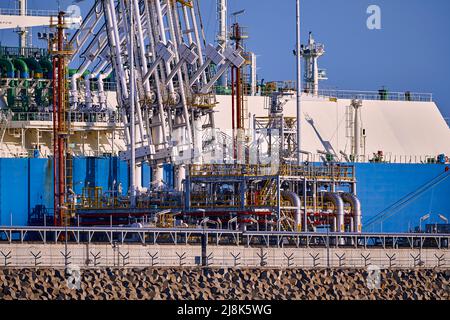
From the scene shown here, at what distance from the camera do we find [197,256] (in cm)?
6556

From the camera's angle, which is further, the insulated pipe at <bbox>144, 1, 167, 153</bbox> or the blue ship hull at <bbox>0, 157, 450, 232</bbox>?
the insulated pipe at <bbox>144, 1, 167, 153</bbox>

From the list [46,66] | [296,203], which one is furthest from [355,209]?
[46,66]

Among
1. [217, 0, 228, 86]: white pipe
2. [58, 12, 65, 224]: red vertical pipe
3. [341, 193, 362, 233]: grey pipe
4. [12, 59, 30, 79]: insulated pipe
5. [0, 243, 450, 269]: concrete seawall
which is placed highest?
[217, 0, 228, 86]: white pipe

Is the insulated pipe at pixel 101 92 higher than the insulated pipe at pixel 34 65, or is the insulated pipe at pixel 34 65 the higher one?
the insulated pipe at pixel 34 65

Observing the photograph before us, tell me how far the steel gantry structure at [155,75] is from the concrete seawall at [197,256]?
14.8m

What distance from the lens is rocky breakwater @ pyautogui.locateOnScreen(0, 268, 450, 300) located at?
59.8m

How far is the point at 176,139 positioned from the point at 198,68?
390 cm

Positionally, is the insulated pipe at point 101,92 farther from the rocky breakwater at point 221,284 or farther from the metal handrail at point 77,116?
the rocky breakwater at point 221,284

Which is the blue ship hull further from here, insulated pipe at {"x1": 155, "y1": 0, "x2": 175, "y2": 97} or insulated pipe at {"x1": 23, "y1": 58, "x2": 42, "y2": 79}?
insulated pipe at {"x1": 23, "y1": 58, "x2": 42, "y2": 79}

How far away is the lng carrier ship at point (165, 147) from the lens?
261 feet

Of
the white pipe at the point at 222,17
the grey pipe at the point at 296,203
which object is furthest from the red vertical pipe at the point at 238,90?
the grey pipe at the point at 296,203

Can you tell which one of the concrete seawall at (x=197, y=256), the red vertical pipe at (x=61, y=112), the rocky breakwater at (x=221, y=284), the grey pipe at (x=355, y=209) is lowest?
the rocky breakwater at (x=221, y=284)

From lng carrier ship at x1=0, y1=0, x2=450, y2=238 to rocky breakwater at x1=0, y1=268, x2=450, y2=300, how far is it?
799cm

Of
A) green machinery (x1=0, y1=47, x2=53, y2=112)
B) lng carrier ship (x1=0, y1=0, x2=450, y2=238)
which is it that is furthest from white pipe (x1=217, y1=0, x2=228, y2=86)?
green machinery (x1=0, y1=47, x2=53, y2=112)
